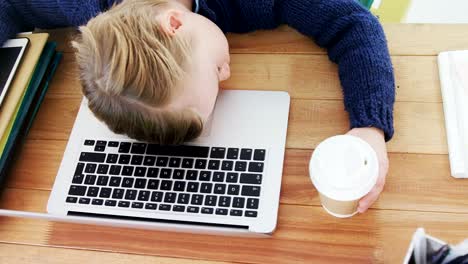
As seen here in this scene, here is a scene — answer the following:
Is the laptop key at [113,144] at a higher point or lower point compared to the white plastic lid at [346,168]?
lower

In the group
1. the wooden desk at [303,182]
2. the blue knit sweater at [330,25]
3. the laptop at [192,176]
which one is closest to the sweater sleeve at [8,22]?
the blue knit sweater at [330,25]

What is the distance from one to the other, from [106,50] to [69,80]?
0.27m

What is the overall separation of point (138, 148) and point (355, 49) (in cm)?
36

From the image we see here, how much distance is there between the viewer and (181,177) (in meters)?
0.69

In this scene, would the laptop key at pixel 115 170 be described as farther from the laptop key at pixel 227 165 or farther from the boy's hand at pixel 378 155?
the boy's hand at pixel 378 155

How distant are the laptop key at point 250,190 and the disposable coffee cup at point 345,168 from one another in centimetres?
13

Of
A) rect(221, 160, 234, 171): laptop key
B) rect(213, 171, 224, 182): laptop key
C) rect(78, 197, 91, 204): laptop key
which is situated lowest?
rect(78, 197, 91, 204): laptop key

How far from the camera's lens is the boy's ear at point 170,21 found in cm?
62

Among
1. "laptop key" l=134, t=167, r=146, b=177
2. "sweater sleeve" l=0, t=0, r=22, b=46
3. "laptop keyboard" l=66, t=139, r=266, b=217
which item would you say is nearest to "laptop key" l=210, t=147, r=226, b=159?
"laptop keyboard" l=66, t=139, r=266, b=217

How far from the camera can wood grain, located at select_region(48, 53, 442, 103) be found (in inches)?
28.3

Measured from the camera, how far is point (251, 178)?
67 cm

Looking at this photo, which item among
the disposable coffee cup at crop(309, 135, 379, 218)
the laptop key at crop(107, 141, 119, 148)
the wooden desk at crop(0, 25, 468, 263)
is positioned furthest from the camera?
the laptop key at crop(107, 141, 119, 148)

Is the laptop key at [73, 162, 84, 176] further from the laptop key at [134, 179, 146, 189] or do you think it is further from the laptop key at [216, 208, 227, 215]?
the laptop key at [216, 208, 227, 215]

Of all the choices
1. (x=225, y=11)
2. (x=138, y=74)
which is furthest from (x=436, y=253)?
(x=225, y=11)
